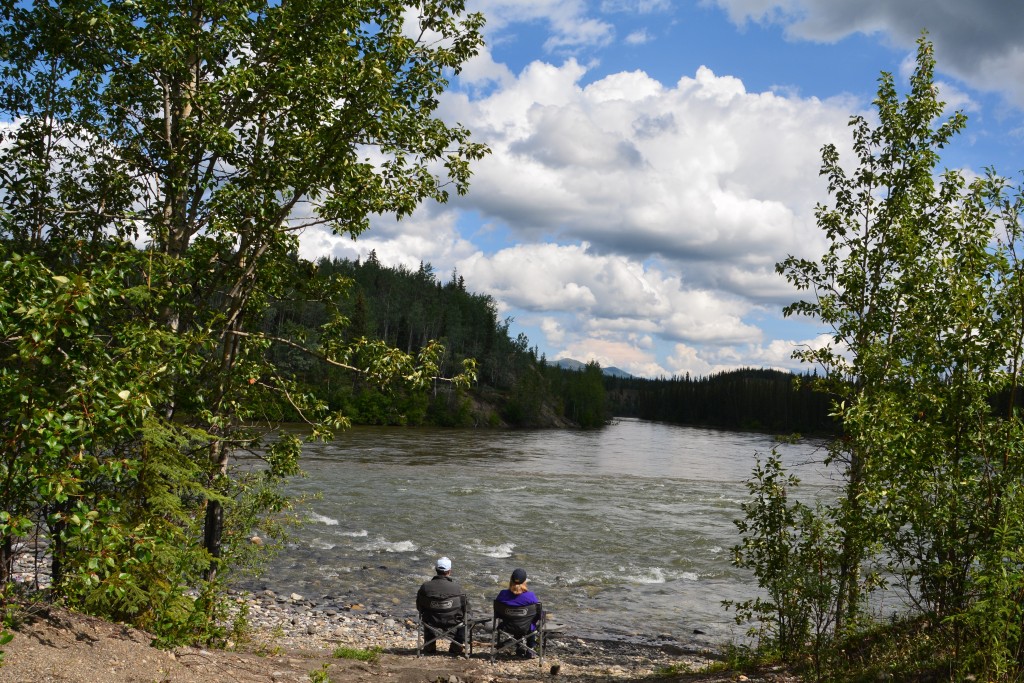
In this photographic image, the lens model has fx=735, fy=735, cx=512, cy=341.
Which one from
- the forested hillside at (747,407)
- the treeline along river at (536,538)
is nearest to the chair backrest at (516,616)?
the treeline along river at (536,538)

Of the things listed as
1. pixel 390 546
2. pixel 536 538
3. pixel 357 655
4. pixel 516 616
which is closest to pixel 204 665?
pixel 357 655

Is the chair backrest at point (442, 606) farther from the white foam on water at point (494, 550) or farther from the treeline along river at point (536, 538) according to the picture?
the white foam on water at point (494, 550)

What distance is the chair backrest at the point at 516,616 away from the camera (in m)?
13.2

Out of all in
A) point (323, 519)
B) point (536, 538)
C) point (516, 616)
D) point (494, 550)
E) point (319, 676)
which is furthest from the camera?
point (323, 519)

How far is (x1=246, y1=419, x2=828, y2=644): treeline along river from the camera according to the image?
1856cm

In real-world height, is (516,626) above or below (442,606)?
below

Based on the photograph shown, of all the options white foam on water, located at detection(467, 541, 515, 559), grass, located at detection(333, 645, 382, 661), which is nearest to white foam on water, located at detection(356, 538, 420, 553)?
white foam on water, located at detection(467, 541, 515, 559)

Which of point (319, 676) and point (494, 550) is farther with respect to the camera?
point (494, 550)

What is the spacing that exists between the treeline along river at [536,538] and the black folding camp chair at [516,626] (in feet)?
11.2

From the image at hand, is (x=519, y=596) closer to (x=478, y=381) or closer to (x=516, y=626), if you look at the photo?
(x=516, y=626)

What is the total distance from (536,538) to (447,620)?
526 inches

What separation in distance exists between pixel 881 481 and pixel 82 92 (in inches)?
456

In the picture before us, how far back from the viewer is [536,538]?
26078 millimetres

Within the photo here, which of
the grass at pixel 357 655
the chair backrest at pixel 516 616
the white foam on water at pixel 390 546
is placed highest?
the chair backrest at pixel 516 616
